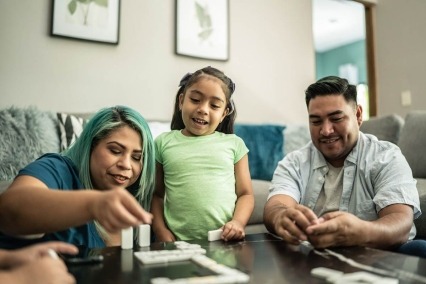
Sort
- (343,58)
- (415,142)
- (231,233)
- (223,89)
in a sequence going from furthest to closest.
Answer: (343,58), (415,142), (223,89), (231,233)

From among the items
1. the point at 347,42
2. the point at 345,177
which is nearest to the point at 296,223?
the point at 345,177

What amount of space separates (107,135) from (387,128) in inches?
84.8

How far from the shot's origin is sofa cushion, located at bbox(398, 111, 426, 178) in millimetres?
2434

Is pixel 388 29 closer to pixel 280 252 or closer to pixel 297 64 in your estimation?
pixel 297 64

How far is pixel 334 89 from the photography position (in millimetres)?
1472

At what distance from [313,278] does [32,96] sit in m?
2.37

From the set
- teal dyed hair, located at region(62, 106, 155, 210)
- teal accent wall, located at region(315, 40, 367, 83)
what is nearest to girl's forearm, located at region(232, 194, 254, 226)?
teal dyed hair, located at region(62, 106, 155, 210)

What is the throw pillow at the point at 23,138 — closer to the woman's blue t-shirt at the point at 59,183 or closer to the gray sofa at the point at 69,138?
the gray sofa at the point at 69,138

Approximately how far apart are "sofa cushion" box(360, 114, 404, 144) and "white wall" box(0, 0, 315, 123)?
3.15 ft

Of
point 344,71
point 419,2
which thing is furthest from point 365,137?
point 344,71

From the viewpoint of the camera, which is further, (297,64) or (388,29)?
(388,29)

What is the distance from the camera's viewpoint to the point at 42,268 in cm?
63

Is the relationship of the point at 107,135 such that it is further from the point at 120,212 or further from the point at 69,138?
the point at 69,138

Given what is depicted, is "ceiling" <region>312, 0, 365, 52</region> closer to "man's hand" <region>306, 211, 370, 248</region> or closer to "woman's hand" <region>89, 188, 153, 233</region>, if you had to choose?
"man's hand" <region>306, 211, 370, 248</region>
